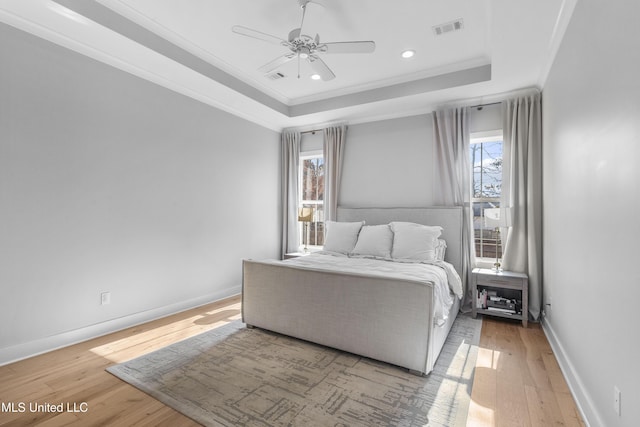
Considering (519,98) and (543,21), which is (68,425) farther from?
(519,98)

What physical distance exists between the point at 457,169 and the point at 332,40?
2.19 meters

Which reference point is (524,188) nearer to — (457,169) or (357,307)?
(457,169)

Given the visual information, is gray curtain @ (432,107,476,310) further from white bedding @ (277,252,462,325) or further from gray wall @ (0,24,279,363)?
gray wall @ (0,24,279,363)

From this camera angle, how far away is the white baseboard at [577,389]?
5.18 ft

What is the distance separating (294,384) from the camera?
2.04 meters

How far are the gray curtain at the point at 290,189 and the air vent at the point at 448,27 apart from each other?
284 cm

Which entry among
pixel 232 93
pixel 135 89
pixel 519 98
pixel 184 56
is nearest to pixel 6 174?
pixel 135 89

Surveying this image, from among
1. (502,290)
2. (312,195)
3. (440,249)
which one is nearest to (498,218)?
(440,249)

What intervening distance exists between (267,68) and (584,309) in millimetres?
3013

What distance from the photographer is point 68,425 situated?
164 centimetres

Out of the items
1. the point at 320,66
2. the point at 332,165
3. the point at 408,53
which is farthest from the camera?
the point at 332,165

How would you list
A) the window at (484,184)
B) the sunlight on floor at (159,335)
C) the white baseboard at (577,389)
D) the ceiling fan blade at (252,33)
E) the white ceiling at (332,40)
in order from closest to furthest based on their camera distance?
the white baseboard at (577,389) → the ceiling fan blade at (252,33) → the white ceiling at (332,40) → the sunlight on floor at (159,335) → the window at (484,184)

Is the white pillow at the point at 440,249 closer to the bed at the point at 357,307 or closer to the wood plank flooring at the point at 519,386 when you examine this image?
the bed at the point at 357,307

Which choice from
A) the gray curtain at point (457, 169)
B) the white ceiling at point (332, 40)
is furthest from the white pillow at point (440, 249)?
the white ceiling at point (332, 40)
